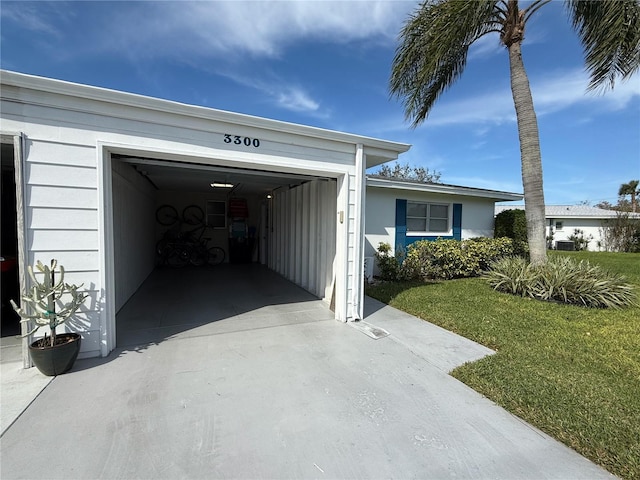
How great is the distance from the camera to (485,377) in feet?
9.47

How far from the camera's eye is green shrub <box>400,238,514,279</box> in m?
7.78

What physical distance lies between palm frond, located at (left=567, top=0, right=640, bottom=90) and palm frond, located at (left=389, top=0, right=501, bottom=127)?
151 centimetres

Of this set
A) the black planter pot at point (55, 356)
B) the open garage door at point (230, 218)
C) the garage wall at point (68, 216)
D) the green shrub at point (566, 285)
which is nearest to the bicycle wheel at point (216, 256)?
the open garage door at point (230, 218)

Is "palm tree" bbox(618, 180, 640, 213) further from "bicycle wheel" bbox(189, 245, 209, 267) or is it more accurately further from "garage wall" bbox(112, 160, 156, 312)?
"garage wall" bbox(112, 160, 156, 312)

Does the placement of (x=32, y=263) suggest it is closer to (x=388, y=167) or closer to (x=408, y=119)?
(x=408, y=119)

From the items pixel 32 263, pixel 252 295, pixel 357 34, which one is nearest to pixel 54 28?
pixel 32 263

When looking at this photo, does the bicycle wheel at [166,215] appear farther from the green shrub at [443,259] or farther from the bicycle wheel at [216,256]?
the green shrub at [443,259]

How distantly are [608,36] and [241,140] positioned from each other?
6.94 m

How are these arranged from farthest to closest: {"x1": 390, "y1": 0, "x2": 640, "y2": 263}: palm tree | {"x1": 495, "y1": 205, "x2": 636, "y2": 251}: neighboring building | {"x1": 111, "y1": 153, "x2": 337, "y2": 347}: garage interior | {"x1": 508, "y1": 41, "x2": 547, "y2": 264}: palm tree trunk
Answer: {"x1": 495, "y1": 205, "x2": 636, "y2": 251}: neighboring building < {"x1": 508, "y1": 41, "x2": 547, "y2": 264}: palm tree trunk < {"x1": 390, "y1": 0, "x2": 640, "y2": 263}: palm tree < {"x1": 111, "y1": 153, "x2": 337, "y2": 347}: garage interior

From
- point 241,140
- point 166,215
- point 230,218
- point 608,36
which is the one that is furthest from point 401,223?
point 166,215

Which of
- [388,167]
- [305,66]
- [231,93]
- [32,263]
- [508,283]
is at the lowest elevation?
[508,283]

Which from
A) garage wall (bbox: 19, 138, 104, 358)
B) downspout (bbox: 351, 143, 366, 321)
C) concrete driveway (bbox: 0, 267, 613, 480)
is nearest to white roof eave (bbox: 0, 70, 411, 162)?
downspout (bbox: 351, 143, 366, 321)

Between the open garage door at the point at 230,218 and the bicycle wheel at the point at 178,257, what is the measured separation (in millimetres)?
445

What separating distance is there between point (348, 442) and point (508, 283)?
19.1 feet
